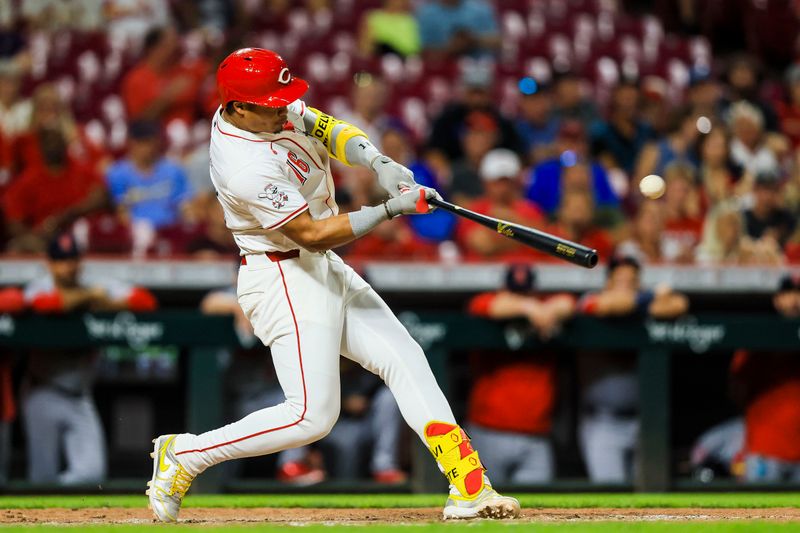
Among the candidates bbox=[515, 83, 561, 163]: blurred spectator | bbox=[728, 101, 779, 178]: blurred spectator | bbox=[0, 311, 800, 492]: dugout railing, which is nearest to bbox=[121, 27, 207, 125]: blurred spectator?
bbox=[515, 83, 561, 163]: blurred spectator

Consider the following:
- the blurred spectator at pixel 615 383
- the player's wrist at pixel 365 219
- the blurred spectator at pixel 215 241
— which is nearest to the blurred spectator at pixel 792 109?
the blurred spectator at pixel 615 383

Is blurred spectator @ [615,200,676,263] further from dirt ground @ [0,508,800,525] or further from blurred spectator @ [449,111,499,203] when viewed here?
dirt ground @ [0,508,800,525]

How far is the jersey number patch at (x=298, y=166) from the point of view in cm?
437

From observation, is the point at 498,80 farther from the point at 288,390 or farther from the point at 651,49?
the point at 288,390

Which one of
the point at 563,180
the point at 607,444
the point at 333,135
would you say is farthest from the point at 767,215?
the point at 333,135

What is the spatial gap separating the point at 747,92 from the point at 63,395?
213 inches

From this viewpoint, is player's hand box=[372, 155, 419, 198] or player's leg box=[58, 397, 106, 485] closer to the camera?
player's hand box=[372, 155, 419, 198]

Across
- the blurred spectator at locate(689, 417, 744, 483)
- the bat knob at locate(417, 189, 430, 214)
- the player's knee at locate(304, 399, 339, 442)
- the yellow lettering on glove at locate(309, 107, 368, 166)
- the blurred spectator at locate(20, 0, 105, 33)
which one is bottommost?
the blurred spectator at locate(689, 417, 744, 483)

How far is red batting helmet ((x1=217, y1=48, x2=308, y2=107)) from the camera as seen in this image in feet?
14.0

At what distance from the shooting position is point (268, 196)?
4.19 metres

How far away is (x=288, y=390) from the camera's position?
4359mm

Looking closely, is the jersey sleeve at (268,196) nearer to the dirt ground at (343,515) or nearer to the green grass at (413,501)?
the dirt ground at (343,515)

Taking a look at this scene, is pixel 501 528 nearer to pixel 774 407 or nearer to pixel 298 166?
pixel 298 166

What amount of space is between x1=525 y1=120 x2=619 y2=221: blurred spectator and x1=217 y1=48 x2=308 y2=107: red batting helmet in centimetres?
354
